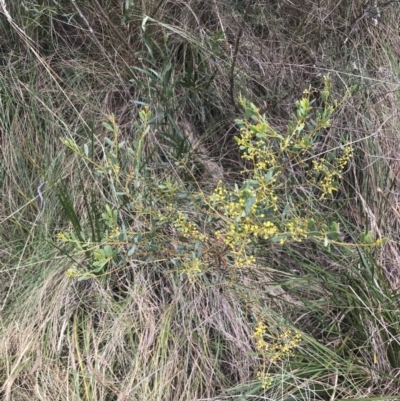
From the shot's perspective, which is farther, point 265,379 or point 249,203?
point 265,379

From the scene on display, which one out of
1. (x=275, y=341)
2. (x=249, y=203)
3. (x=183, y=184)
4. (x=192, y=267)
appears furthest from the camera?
(x=183, y=184)

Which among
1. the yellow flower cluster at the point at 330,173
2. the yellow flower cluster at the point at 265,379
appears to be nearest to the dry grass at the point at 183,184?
the yellow flower cluster at the point at 265,379

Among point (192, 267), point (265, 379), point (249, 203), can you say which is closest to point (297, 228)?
point (249, 203)

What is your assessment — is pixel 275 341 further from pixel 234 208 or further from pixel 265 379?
pixel 234 208

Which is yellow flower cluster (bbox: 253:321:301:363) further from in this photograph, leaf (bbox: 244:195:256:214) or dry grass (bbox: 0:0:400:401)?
leaf (bbox: 244:195:256:214)

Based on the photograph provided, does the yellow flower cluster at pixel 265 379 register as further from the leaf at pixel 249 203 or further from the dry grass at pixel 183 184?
the leaf at pixel 249 203

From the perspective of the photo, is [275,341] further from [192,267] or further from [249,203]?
[249,203]

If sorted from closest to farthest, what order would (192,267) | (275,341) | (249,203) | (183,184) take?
(249,203)
(192,267)
(275,341)
(183,184)

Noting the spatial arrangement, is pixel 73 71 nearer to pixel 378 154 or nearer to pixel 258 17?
pixel 258 17

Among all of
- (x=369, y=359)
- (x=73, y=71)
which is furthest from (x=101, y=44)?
(x=369, y=359)

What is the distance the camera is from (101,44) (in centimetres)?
129

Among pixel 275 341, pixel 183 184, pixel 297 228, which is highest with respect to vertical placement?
pixel 297 228

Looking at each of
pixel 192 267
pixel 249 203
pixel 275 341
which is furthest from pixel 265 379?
pixel 249 203

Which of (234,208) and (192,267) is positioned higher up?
(234,208)
